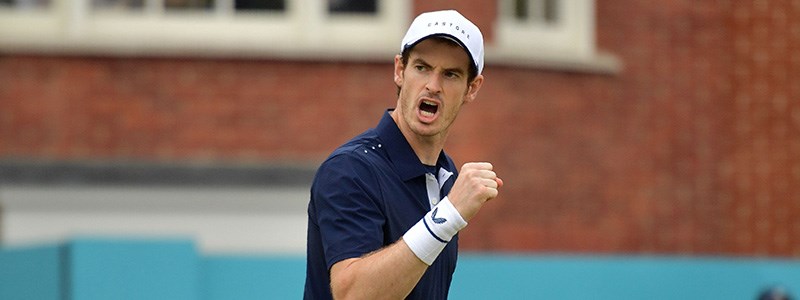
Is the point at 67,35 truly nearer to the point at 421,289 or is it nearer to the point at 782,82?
the point at 782,82

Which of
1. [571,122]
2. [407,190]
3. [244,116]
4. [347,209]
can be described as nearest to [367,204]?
[347,209]

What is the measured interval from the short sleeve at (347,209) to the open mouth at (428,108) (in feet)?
0.68

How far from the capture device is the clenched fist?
3.73 meters

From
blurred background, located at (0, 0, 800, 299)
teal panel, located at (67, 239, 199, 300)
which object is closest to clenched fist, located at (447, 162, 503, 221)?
teal panel, located at (67, 239, 199, 300)

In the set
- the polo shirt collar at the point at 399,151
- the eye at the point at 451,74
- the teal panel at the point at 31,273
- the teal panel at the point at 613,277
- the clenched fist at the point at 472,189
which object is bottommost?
the teal panel at the point at 613,277

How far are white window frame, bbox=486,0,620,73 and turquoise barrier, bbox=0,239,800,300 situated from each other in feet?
6.74

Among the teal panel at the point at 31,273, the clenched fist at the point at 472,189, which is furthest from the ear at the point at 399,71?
the teal panel at the point at 31,273

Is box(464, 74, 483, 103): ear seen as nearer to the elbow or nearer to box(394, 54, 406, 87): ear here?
box(394, 54, 406, 87): ear

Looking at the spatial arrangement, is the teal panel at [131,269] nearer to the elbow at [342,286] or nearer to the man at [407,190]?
the man at [407,190]

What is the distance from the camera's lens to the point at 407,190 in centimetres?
404

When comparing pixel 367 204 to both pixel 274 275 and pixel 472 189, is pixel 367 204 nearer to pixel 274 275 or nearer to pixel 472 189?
pixel 472 189

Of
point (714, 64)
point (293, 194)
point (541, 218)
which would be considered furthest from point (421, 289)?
point (714, 64)

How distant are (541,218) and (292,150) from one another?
189 centimetres

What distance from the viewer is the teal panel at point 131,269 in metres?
8.61
